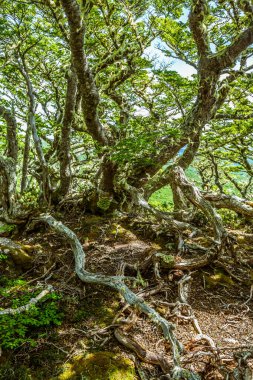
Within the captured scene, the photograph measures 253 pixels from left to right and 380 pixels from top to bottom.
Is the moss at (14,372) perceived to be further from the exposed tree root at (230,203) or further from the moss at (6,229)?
the exposed tree root at (230,203)

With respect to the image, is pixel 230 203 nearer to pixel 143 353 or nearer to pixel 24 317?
pixel 143 353

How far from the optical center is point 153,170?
776 cm

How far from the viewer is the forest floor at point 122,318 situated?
3.17m

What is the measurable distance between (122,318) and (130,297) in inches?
15.4

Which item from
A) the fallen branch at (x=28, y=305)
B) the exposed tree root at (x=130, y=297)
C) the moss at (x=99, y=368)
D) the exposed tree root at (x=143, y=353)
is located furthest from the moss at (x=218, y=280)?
the fallen branch at (x=28, y=305)

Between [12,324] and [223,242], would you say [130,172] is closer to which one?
[223,242]

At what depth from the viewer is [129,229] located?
7121 mm

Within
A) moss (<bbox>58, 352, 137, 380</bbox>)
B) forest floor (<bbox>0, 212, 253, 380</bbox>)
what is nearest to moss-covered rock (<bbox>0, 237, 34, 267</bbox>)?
forest floor (<bbox>0, 212, 253, 380</bbox>)

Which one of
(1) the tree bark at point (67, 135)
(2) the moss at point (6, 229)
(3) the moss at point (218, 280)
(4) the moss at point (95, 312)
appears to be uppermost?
(1) the tree bark at point (67, 135)

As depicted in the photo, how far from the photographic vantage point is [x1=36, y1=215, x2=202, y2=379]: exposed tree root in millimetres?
2908

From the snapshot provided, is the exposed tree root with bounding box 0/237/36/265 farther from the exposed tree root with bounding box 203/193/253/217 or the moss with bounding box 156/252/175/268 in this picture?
the exposed tree root with bounding box 203/193/253/217

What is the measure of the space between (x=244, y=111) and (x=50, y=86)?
26.0 feet

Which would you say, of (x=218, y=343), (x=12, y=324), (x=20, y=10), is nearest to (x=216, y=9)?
(x=20, y=10)

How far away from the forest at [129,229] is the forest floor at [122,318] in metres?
0.02
